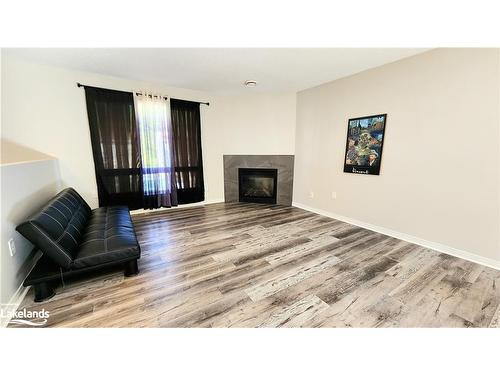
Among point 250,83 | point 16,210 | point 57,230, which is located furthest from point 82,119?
point 250,83

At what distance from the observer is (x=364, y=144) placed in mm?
3248

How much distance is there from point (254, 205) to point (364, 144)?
2522mm

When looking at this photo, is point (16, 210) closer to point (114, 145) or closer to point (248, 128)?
point (114, 145)

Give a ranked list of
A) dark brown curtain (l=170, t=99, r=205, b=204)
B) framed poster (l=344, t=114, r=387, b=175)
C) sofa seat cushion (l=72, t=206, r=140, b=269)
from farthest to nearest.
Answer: dark brown curtain (l=170, t=99, r=205, b=204) → framed poster (l=344, t=114, r=387, b=175) → sofa seat cushion (l=72, t=206, r=140, b=269)

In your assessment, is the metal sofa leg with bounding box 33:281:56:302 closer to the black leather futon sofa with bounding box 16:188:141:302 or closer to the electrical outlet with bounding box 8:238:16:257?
the black leather futon sofa with bounding box 16:188:141:302

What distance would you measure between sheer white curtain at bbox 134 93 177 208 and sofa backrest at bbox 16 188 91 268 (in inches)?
61.8

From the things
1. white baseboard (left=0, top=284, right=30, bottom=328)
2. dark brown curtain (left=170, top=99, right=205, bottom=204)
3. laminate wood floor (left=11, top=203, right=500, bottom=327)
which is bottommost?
laminate wood floor (left=11, top=203, right=500, bottom=327)

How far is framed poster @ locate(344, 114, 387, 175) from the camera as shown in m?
3.07

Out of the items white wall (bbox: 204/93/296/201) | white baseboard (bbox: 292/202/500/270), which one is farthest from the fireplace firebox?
white baseboard (bbox: 292/202/500/270)

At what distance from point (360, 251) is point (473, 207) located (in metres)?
1.33

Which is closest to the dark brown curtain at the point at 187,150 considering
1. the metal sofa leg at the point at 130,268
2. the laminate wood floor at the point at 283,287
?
the laminate wood floor at the point at 283,287

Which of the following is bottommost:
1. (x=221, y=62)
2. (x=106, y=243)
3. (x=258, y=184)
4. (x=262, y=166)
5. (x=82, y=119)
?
(x=106, y=243)

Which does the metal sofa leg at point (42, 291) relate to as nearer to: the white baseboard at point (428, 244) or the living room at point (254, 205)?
the living room at point (254, 205)

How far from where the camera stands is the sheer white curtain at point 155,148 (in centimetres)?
374
